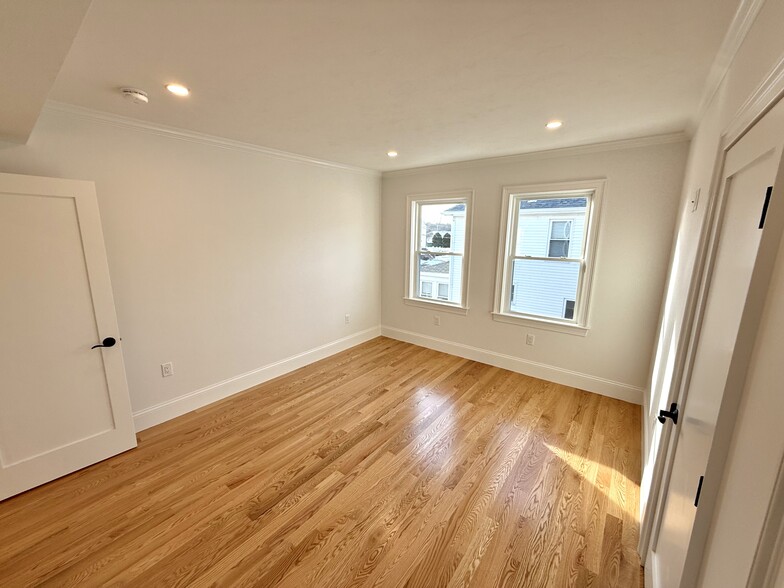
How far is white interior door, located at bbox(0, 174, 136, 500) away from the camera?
193 cm

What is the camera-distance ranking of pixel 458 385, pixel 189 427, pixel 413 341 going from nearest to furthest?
pixel 189 427 → pixel 458 385 → pixel 413 341

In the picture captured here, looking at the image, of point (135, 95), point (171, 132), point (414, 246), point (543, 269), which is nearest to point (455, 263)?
point (414, 246)

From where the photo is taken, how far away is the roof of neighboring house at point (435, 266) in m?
4.48

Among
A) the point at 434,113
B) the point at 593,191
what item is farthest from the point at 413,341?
the point at 434,113

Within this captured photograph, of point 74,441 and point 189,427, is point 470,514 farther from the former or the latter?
point 74,441

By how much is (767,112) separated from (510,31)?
0.95m

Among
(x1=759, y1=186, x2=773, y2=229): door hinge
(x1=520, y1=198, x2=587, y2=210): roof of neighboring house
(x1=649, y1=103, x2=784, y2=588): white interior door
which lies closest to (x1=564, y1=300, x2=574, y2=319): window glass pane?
(x1=520, y1=198, x2=587, y2=210): roof of neighboring house

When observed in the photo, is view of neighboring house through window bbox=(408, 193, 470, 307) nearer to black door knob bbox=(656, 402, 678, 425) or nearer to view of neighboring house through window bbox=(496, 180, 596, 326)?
view of neighboring house through window bbox=(496, 180, 596, 326)

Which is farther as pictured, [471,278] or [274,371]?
[471,278]

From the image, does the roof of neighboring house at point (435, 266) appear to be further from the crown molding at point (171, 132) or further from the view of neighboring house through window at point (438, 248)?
the crown molding at point (171, 132)

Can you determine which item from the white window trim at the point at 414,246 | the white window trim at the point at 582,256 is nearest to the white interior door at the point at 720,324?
the white window trim at the point at 582,256

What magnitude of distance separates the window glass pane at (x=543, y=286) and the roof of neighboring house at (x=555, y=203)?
1.97ft

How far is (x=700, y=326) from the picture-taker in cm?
127

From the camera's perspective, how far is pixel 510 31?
1.35 meters
